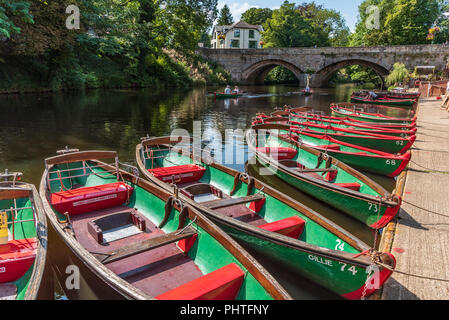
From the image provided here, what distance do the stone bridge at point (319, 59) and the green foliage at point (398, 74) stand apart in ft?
4.24

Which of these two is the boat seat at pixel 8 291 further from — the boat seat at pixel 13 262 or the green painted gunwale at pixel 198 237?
the green painted gunwale at pixel 198 237

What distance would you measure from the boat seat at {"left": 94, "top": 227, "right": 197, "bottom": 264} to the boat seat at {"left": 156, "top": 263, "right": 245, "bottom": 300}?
1.06m

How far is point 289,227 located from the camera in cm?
607

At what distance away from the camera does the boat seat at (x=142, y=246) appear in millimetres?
4992

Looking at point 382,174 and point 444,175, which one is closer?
point 444,175

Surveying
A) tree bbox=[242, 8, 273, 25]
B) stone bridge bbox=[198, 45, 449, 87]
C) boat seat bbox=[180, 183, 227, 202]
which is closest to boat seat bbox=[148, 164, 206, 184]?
boat seat bbox=[180, 183, 227, 202]

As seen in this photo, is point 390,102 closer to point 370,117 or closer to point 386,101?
point 386,101

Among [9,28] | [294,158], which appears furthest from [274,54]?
[294,158]

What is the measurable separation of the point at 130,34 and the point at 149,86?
6.91 m

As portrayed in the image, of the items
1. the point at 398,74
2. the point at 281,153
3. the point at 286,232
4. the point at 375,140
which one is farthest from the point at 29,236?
the point at 398,74

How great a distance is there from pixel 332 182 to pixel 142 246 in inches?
252

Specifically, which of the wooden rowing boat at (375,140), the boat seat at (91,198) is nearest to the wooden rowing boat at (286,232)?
the boat seat at (91,198)

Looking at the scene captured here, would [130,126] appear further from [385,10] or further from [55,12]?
[385,10]

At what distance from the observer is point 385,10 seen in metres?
53.3
